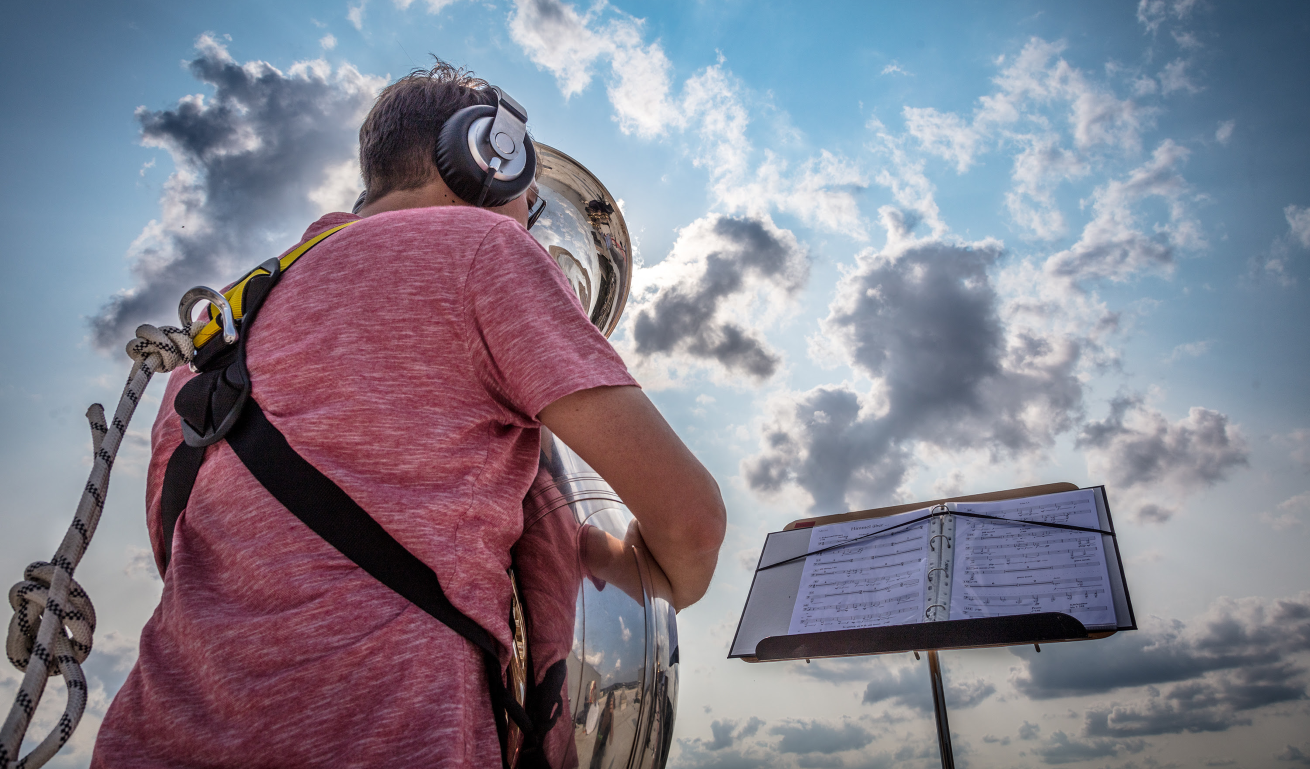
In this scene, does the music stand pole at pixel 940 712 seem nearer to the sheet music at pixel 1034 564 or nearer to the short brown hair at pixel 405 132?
the sheet music at pixel 1034 564

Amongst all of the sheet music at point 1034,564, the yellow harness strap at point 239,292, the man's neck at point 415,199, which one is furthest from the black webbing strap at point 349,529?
the sheet music at point 1034,564

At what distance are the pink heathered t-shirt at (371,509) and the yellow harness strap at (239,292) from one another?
5 centimetres

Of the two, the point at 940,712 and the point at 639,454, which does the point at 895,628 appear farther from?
the point at 639,454

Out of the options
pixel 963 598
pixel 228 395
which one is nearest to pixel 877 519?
pixel 963 598

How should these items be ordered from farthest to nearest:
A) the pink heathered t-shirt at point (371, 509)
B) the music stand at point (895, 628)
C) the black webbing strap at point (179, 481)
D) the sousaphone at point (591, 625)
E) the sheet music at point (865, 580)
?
the sheet music at point (865, 580), the music stand at point (895, 628), the sousaphone at point (591, 625), the black webbing strap at point (179, 481), the pink heathered t-shirt at point (371, 509)

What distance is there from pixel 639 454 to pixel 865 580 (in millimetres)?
1315

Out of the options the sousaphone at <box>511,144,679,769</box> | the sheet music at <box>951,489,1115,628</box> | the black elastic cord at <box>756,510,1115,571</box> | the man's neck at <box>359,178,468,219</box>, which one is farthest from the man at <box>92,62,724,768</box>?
the black elastic cord at <box>756,510,1115,571</box>

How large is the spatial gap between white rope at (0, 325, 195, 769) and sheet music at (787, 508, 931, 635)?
1.57 m

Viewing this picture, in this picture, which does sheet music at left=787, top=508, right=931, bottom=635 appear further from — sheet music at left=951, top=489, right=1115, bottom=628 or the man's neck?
the man's neck

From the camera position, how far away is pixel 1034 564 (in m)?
1.85

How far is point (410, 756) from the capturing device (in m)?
0.82

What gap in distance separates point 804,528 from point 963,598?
2.00ft

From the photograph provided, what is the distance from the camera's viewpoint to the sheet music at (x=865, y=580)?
1942 millimetres

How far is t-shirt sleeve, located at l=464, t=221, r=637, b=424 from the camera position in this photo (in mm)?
984
